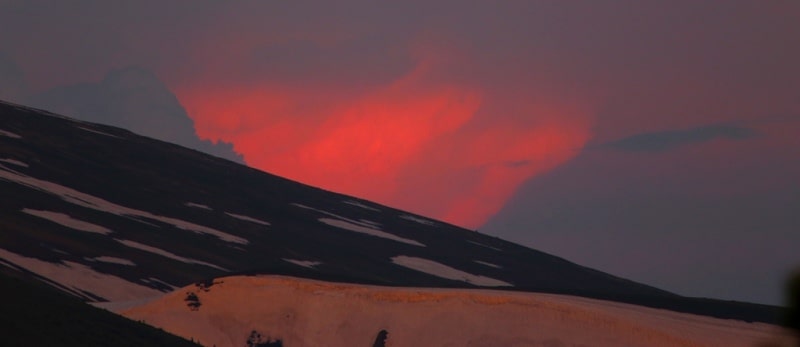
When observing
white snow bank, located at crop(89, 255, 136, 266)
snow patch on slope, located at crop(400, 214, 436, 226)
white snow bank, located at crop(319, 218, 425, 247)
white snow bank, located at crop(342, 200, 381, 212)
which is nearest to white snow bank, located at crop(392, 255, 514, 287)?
white snow bank, located at crop(319, 218, 425, 247)

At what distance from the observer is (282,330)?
4466 centimetres

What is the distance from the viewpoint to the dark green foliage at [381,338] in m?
42.5

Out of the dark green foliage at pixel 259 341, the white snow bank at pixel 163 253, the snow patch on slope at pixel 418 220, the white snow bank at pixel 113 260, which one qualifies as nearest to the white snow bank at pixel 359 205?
the snow patch on slope at pixel 418 220

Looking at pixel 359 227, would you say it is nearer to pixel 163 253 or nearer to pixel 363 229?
pixel 363 229

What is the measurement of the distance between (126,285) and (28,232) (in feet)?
27.1

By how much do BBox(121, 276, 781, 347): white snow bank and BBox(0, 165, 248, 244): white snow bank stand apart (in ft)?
146

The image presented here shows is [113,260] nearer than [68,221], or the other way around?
[113,260]

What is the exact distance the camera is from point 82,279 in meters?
67.5

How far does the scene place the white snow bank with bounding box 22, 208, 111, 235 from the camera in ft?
261

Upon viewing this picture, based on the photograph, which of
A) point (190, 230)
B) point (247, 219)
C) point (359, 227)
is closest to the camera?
point (190, 230)

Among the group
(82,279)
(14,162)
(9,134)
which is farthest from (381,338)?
(9,134)

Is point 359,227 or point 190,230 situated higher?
point 359,227

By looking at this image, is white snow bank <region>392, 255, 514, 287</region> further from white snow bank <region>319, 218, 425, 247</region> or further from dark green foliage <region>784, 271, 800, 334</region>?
dark green foliage <region>784, 271, 800, 334</region>

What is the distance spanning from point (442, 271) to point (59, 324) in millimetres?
61974
